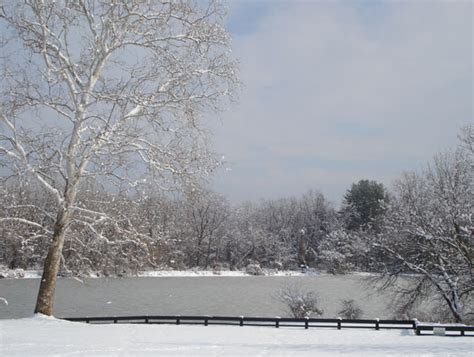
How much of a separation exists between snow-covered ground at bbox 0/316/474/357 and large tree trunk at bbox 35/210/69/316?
1.44 ft

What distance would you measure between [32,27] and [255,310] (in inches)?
891

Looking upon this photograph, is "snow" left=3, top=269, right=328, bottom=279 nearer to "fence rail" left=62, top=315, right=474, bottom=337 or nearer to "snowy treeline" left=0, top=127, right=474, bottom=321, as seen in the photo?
"snowy treeline" left=0, top=127, right=474, bottom=321

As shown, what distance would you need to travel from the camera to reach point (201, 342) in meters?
13.5

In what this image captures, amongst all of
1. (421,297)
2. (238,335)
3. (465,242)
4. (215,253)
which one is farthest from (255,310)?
(215,253)

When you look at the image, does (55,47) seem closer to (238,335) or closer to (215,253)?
(238,335)

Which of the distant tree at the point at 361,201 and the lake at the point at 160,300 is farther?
the distant tree at the point at 361,201

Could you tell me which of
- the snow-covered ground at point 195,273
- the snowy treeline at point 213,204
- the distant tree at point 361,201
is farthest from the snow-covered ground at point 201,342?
the distant tree at point 361,201

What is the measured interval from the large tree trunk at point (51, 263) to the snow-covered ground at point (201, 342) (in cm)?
44

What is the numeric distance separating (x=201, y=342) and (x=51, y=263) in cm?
493

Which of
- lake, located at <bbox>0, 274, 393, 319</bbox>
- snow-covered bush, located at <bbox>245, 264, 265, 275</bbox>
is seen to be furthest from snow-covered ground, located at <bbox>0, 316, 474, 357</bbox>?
snow-covered bush, located at <bbox>245, 264, 265, 275</bbox>

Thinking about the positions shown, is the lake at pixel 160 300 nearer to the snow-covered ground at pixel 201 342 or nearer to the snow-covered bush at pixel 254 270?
the snow-covered ground at pixel 201 342

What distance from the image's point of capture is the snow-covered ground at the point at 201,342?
36.3 feet

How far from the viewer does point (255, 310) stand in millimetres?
31469

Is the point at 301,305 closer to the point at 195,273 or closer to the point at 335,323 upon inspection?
the point at 335,323
